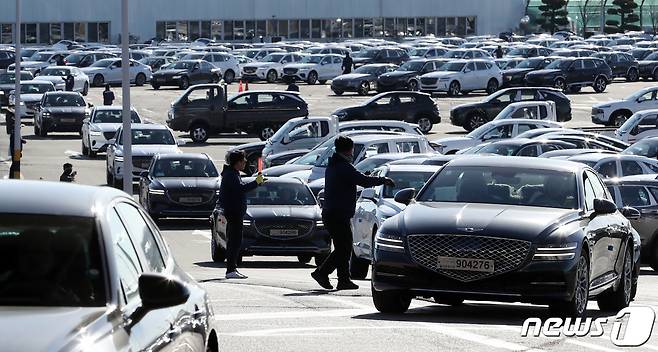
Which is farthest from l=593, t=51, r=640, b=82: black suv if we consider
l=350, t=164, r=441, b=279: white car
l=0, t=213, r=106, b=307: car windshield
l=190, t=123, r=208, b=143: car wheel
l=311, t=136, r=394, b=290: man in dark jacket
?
l=0, t=213, r=106, b=307: car windshield

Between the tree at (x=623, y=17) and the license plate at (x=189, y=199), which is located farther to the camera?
the tree at (x=623, y=17)

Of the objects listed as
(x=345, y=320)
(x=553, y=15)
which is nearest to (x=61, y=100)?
(x=345, y=320)

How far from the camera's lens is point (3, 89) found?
65.0 meters

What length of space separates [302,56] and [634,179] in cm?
5691

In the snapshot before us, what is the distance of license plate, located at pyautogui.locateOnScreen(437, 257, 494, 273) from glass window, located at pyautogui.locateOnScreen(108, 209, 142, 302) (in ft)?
21.3

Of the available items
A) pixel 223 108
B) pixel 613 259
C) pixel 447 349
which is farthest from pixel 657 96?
pixel 447 349

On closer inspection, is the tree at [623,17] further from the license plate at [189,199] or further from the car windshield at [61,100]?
the license plate at [189,199]

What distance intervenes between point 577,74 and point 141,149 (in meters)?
36.3

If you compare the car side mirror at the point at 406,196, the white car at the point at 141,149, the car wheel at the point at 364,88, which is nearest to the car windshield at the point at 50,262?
the car side mirror at the point at 406,196

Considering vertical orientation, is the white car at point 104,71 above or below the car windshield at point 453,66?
below

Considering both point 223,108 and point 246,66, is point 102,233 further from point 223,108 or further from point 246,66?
point 246,66

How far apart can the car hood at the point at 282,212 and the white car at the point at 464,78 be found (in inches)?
1759

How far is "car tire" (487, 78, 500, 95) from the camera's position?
70.8 m

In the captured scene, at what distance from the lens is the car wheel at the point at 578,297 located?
43.9 feet
